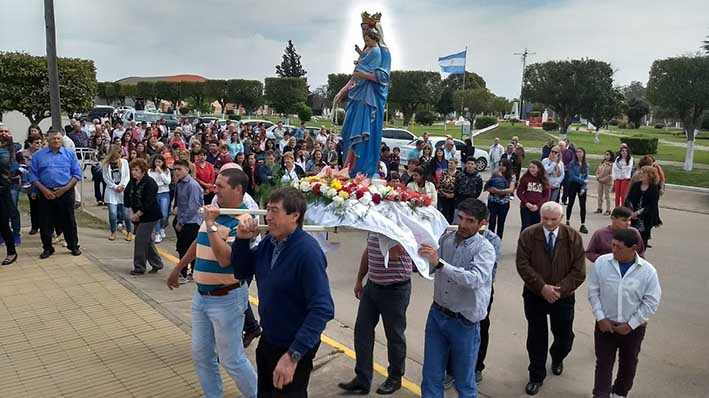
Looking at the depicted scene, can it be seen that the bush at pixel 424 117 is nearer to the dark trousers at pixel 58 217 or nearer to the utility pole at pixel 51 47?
the utility pole at pixel 51 47

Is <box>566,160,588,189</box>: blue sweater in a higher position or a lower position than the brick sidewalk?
higher

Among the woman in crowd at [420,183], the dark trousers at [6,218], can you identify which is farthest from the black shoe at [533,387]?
the dark trousers at [6,218]

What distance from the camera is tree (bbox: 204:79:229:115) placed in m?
57.8

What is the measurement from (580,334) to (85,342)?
18.2ft

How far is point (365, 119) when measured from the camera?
19.7ft

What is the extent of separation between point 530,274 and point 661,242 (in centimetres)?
809

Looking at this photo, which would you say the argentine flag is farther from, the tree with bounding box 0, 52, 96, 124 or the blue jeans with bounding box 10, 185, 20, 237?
the blue jeans with bounding box 10, 185, 20, 237

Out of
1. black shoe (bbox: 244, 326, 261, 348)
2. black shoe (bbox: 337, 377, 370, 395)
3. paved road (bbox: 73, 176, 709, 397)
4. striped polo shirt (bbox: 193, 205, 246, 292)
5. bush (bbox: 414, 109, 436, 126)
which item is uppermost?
bush (bbox: 414, 109, 436, 126)

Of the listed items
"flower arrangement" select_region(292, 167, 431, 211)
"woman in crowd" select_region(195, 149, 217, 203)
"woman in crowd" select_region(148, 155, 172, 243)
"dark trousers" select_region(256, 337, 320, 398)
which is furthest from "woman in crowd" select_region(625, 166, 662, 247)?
"woman in crowd" select_region(148, 155, 172, 243)

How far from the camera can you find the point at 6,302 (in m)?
6.98

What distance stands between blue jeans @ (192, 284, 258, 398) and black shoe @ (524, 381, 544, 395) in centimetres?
254

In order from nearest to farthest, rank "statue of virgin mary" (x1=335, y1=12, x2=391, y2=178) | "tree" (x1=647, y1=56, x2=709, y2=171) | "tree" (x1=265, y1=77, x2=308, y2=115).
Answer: "statue of virgin mary" (x1=335, y1=12, x2=391, y2=178)
"tree" (x1=647, y1=56, x2=709, y2=171)
"tree" (x1=265, y1=77, x2=308, y2=115)

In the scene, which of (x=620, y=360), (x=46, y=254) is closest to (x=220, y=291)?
(x=620, y=360)

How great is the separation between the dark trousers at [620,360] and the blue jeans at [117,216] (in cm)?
877
